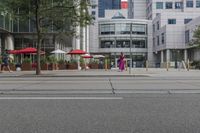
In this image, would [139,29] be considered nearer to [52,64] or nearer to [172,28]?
[172,28]

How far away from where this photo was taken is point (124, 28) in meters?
110

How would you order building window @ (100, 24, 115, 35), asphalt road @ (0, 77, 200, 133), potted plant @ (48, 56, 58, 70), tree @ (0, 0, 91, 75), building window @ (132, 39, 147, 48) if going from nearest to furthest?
asphalt road @ (0, 77, 200, 133) < tree @ (0, 0, 91, 75) < potted plant @ (48, 56, 58, 70) < building window @ (132, 39, 147, 48) < building window @ (100, 24, 115, 35)

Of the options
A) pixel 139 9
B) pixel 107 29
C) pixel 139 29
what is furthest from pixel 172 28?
pixel 139 9

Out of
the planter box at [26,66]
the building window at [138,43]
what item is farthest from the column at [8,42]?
the building window at [138,43]

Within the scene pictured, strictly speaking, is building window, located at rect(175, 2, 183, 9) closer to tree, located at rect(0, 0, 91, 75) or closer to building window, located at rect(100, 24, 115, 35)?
building window, located at rect(100, 24, 115, 35)

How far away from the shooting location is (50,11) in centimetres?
2744

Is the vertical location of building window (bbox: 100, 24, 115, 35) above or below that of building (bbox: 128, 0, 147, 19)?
below

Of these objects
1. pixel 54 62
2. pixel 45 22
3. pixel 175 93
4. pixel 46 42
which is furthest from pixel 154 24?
pixel 175 93

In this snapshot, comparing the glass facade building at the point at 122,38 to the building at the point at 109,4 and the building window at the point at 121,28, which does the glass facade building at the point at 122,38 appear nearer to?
the building window at the point at 121,28

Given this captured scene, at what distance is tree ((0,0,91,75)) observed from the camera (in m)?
26.8

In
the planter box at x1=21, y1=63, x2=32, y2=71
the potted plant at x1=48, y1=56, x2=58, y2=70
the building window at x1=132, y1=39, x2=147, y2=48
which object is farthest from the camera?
the building window at x1=132, y1=39, x2=147, y2=48

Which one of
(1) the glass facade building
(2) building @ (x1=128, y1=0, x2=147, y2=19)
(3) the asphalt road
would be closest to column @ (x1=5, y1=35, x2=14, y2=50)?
(3) the asphalt road

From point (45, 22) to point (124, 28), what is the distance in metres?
81.2

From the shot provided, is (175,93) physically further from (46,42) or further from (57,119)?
(46,42)
